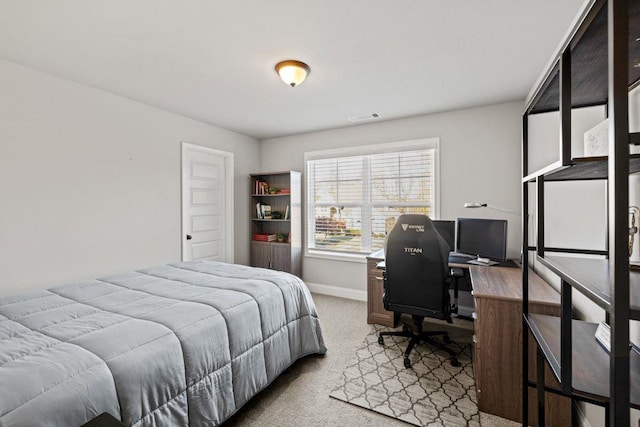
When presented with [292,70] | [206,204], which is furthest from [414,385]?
[206,204]

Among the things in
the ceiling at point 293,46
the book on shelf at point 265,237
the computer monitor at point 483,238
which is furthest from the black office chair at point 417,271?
the book on shelf at point 265,237

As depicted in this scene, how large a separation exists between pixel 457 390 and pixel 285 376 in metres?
1.28

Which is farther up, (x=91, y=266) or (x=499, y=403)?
(x=91, y=266)

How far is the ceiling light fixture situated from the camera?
2396mm

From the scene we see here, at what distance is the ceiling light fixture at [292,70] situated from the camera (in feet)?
7.86

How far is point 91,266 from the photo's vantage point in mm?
2947

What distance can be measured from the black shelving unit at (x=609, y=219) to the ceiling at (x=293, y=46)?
83 cm

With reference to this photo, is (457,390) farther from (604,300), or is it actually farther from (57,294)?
(57,294)

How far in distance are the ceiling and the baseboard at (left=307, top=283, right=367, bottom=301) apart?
8.42 feet

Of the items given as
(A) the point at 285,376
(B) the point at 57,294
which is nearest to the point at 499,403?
(A) the point at 285,376

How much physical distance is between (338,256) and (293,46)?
295 centimetres

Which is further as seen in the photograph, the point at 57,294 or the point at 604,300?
the point at 57,294

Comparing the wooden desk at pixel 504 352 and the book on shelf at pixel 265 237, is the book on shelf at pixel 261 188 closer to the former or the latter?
the book on shelf at pixel 265 237

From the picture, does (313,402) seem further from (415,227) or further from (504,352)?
(415,227)
